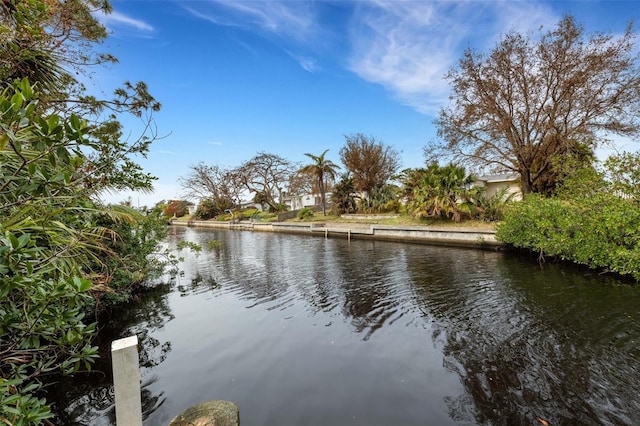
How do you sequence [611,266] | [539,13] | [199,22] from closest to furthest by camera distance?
[611,266]
[199,22]
[539,13]

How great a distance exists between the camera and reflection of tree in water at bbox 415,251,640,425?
3.05m

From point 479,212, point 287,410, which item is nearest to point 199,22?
point 287,410

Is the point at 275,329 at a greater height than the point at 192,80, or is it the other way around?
the point at 192,80

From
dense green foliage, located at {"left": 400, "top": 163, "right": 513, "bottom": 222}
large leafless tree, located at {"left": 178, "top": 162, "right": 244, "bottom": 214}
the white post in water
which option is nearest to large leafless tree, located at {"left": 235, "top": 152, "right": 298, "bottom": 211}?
large leafless tree, located at {"left": 178, "top": 162, "right": 244, "bottom": 214}

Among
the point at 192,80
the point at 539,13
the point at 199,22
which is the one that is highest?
the point at 539,13

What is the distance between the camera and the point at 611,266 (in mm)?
7285

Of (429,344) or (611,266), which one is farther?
(611,266)

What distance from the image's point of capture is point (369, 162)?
2717 cm

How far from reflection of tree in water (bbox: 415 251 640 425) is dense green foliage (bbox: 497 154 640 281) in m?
0.90

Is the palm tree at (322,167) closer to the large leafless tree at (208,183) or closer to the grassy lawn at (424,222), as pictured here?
the grassy lawn at (424,222)

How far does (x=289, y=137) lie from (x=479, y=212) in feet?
58.8

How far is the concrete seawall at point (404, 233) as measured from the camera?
1361 cm

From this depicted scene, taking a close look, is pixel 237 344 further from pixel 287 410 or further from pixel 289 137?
pixel 289 137

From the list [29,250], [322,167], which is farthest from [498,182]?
[29,250]
